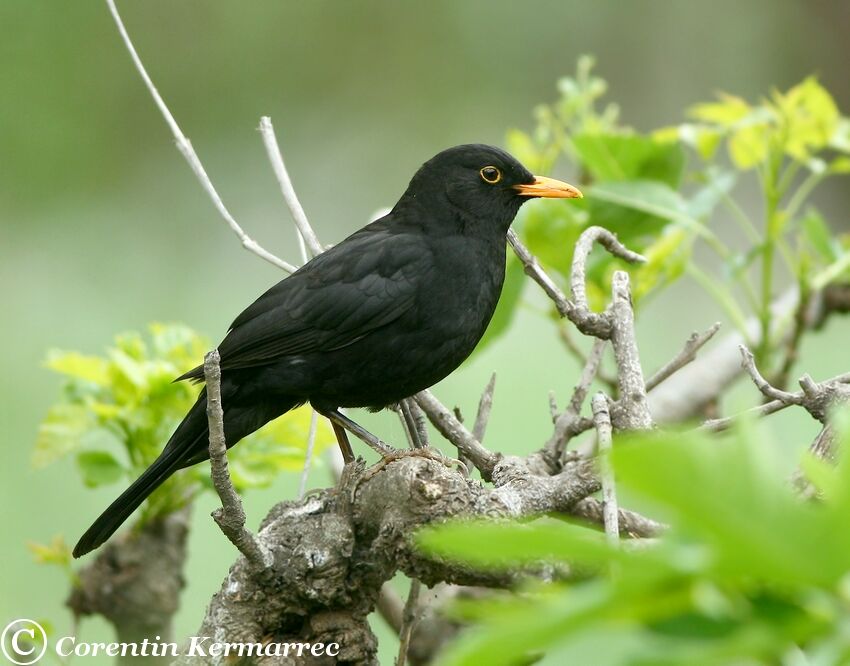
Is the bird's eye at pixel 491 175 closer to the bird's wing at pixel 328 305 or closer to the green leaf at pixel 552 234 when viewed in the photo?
the green leaf at pixel 552 234

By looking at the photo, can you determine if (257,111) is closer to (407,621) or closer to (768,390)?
(407,621)

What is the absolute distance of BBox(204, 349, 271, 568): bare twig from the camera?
1836 mm

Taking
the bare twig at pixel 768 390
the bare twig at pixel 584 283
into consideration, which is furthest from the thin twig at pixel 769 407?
the bare twig at pixel 584 283

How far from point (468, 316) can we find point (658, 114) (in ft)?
A: 16.8

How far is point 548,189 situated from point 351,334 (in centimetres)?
78

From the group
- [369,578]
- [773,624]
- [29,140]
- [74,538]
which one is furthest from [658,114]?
[773,624]

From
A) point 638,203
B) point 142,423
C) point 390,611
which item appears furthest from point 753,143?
point 142,423

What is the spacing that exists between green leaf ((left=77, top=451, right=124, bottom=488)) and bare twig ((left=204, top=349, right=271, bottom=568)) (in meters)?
1.16

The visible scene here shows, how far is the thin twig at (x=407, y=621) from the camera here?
246 centimetres

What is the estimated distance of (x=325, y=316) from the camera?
320 cm

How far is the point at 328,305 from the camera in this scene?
10.5 feet

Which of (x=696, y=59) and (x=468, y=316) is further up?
(x=696, y=59)

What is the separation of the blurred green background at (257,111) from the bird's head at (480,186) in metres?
1.92

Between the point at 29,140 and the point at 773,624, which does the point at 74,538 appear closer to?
the point at 29,140
